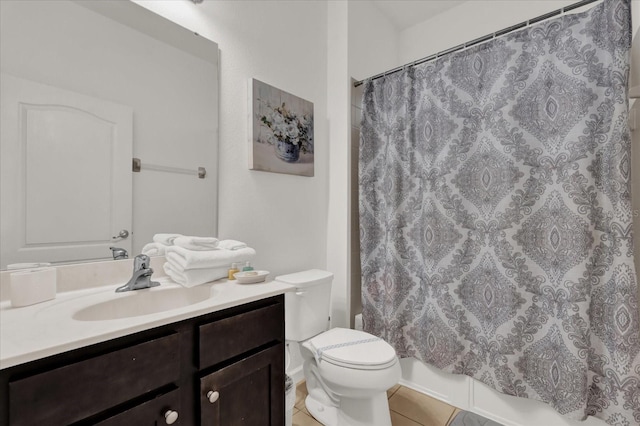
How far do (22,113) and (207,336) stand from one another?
93cm

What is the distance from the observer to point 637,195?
1426 mm

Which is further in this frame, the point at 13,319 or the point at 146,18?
the point at 146,18

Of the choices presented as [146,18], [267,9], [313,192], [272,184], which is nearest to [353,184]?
[313,192]

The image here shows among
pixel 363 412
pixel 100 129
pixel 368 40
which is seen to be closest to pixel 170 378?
pixel 100 129

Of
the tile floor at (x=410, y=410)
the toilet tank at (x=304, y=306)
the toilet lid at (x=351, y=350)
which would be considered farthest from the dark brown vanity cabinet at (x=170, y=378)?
the tile floor at (x=410, y=410)

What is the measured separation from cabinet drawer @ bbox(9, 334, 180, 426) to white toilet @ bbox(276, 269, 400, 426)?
2.39 ft

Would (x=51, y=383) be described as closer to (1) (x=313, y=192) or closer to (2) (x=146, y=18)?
(2) (x=146, y=18)

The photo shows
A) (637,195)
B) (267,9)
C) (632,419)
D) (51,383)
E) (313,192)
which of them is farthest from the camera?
(313,192)

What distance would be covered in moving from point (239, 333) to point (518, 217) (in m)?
1.39

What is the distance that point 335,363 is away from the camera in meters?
1.39

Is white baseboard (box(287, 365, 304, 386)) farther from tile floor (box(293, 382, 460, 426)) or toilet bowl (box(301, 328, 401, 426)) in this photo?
toilet bowl (box(301, 328, 401, 426))

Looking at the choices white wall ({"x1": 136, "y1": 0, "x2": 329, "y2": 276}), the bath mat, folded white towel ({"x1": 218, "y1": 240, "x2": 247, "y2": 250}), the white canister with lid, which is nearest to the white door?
the white canister with lid

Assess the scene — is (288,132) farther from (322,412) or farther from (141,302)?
(322,412)

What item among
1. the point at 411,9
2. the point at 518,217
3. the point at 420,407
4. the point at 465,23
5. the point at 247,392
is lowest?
the point at 420,407
